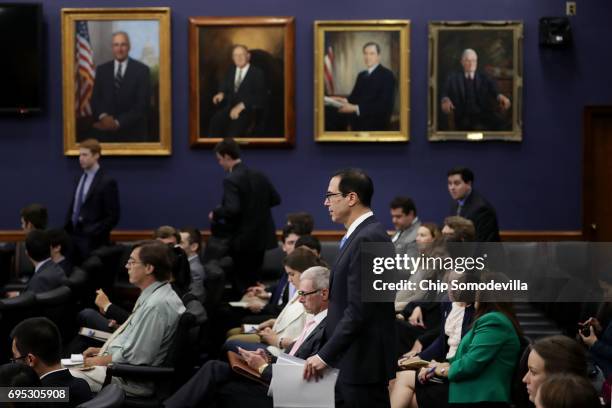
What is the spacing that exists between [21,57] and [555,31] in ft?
20.3

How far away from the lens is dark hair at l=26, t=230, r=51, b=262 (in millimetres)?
7898

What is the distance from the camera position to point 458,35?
37.7 ft

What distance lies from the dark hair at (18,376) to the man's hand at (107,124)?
296 inches

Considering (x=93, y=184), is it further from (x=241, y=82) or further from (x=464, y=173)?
(x=464, y=173)

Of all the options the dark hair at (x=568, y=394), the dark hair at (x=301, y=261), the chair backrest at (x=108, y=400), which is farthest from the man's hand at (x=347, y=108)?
the dark hair at (x=568, y=394)

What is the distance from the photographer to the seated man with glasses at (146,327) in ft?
19.8

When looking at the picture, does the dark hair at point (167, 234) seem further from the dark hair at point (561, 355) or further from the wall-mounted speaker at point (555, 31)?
the wall-mounted speaker at point (555, 31)

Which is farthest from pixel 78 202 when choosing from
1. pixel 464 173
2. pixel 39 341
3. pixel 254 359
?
pixel 39 341

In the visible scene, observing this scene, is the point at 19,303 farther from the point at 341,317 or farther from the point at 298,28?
the point at 298,28

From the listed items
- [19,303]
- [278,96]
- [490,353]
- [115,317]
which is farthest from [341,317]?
[278,96]

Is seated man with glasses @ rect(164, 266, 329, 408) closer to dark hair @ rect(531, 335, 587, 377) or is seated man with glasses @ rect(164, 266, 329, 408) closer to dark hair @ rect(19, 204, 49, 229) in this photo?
dark hair @ rect(531, 335, 587, 377)

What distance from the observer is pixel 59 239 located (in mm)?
8258

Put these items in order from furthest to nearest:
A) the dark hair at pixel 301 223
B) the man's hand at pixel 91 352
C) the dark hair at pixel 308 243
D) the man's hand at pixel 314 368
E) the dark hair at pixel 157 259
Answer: the dark hair at pixel 301 223 < the dark hair at pixel 308 243 < the man's hand at pixel 91 352 < the dark hair at pixel 157 259 < the man's hand at pixel 314 368

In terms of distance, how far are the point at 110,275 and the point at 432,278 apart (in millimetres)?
5539
